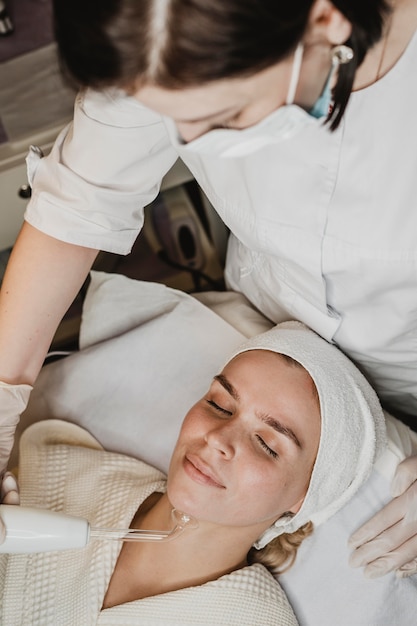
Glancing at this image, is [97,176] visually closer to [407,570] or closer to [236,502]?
[236,502]

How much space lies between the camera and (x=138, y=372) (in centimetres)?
177

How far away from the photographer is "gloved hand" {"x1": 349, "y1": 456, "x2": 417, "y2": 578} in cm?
146

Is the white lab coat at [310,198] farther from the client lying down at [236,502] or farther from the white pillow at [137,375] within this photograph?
the white pillow at [137,375]

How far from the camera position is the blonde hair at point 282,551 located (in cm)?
153

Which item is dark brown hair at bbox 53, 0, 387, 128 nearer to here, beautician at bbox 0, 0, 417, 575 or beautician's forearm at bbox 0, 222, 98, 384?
beautician at bbox 0, 0, 417, 575

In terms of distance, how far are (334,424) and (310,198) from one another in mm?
485

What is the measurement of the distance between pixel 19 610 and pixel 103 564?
0.20 meters

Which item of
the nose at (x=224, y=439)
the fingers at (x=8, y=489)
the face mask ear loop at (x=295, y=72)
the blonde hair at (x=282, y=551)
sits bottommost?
the blonde hair at (x=282, y=551)

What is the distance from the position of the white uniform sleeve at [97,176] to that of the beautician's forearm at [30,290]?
0.04m

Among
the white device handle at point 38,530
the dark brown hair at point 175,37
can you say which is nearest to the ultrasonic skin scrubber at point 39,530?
the white device handle at point 38,530

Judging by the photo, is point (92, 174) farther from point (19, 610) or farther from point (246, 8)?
point (19, 610)

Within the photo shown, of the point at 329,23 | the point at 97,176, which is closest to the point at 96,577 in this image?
the point at 97,176

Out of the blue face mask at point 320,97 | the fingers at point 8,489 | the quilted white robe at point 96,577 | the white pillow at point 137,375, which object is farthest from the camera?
the white pillow at point 137,375

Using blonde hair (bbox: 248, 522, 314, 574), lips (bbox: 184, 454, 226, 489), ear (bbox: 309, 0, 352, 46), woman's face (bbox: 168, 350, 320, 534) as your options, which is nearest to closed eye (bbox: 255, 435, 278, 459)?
woman's face (bbox: 168, 350, 320, 534)
